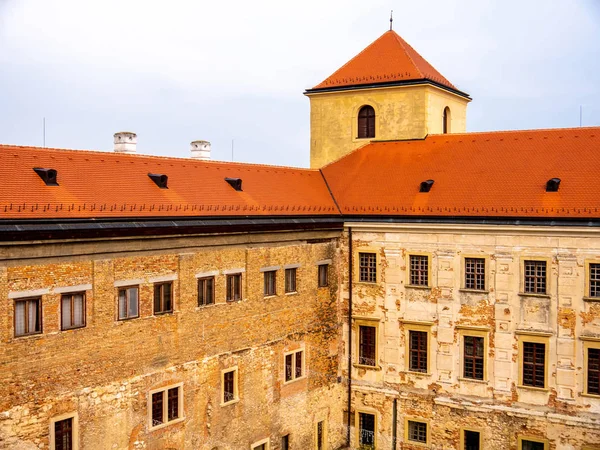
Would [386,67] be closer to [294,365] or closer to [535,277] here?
[535,277]

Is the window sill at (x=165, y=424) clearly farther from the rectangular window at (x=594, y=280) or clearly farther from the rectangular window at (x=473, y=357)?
the rectangular window at (x=594, y=280)

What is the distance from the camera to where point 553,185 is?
2675 cm

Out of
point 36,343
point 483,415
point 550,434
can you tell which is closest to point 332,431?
point 483,415

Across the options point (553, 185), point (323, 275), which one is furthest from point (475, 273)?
point (323, 275)

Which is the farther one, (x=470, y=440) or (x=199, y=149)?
(x=199, y=149)

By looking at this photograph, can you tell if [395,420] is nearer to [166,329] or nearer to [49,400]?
[166,329]

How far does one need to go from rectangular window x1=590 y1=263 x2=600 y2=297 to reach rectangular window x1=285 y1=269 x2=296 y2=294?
10685 mm

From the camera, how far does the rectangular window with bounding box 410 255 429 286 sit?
2816cm

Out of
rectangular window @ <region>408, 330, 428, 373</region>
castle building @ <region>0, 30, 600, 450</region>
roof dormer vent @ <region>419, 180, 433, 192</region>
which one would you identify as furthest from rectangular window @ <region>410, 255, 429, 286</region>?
roof dormer vent @ <region>419, 180, 433, 192</region>

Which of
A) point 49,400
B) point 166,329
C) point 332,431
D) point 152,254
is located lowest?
point 332,431

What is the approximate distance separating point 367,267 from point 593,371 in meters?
9.19

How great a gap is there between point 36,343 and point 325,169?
17.7 m

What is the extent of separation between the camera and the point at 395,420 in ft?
94.6

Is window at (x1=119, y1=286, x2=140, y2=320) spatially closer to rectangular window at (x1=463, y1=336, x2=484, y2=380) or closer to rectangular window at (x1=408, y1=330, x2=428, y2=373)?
rectangular window at (x1=408, y1=330, x2=428, y2=373)
